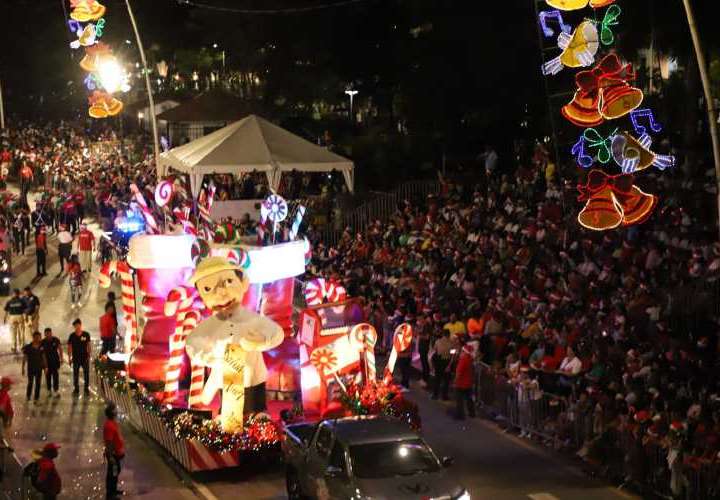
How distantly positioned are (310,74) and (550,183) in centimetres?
1754

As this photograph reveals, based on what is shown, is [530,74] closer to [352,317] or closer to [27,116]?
[352,317]

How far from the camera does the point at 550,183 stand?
88.1 ft

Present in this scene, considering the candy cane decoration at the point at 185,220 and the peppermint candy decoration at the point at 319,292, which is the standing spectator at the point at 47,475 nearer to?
the peppermint candy decoration at the point at 319,292

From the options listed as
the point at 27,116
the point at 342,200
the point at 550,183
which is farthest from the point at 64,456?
the point at 27,116

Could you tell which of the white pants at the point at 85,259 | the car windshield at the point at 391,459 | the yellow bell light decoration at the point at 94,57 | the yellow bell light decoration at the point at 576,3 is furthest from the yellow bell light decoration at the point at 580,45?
the yellow bell light decoration at the point at 94,57

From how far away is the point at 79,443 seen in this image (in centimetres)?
1852

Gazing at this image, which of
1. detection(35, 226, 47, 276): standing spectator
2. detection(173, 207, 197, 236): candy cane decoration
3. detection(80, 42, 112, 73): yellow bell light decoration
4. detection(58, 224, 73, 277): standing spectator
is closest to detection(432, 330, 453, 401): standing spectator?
detection(173, 207, 197, 236): candy cane decoration

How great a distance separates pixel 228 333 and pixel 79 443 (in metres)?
3.68

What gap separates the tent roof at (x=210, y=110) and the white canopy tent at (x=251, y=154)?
44.8 feet

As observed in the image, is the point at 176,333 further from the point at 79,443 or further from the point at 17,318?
the point at 17,318

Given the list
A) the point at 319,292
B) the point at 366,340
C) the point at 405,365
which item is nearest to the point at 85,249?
Result: the point at 405,365

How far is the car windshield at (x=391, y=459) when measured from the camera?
13.6 m

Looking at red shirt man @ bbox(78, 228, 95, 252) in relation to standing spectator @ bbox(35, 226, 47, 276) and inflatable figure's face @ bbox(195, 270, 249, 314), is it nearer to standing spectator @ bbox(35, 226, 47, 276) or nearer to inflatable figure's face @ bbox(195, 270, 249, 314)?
standing spectator @ bbox(35, 226, 47, 276)

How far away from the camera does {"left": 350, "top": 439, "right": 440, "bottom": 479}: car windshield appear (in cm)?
1360
